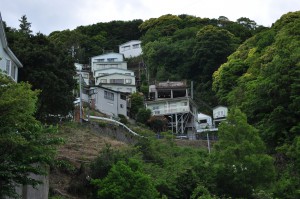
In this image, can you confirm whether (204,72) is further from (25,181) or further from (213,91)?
(25,181)

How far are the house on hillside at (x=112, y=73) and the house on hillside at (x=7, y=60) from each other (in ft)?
124

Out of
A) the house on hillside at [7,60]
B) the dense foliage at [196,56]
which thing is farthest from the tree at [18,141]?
the dense foliage at [196,56]

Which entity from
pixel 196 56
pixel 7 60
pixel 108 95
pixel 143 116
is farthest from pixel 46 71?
pixel 196 56

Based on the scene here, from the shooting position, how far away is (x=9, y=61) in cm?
2689

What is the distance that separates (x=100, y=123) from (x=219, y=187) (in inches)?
664

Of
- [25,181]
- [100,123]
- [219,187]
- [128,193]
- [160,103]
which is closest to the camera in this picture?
[25,181]

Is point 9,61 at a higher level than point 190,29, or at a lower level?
lower

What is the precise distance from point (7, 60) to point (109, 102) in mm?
31419

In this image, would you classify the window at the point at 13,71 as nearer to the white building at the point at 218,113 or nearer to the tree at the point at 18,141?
the tree at the point at 18,141

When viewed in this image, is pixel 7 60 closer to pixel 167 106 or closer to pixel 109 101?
pixel 109 101

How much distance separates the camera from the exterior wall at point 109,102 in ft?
186

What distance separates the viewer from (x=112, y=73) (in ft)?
239

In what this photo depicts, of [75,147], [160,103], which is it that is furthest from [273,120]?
[160,103]

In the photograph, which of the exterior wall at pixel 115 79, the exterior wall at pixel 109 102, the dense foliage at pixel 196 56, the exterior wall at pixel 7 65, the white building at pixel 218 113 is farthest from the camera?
the dense foliage at pixel 196 56
